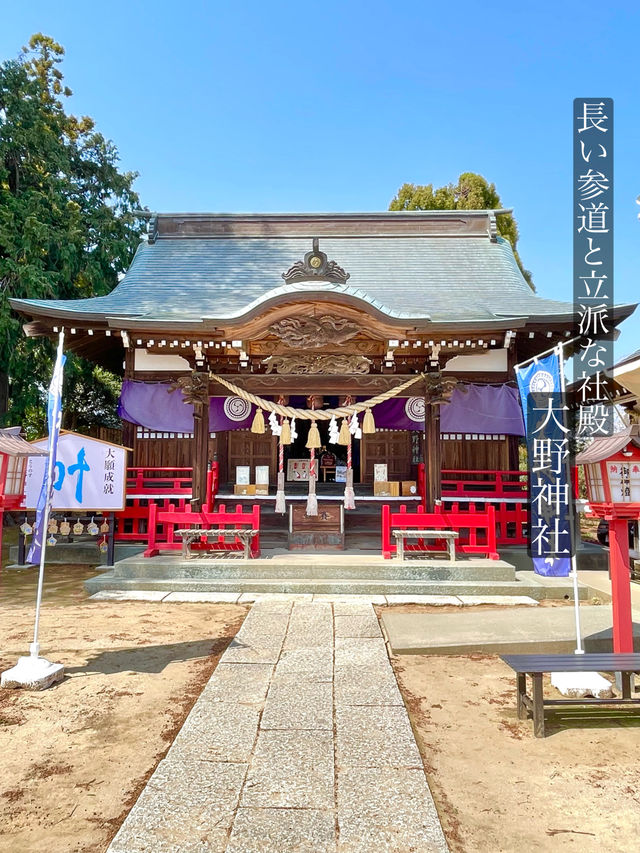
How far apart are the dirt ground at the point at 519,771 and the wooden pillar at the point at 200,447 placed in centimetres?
581

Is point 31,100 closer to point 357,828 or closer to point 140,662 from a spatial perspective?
point 140,662

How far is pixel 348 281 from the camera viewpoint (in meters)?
12.3

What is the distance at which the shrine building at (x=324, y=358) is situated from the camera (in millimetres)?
8727

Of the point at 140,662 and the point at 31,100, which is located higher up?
the point at 31,100

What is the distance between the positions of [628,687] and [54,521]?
8443mm

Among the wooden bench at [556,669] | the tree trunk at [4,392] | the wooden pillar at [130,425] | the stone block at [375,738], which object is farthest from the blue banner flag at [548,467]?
the tree trunk at [4,392]

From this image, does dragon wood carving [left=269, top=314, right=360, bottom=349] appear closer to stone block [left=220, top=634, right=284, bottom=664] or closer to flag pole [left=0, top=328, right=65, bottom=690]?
flag pole [left=0, top=328, right=65, bottom=690]

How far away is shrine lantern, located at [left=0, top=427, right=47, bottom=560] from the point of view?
14.6ft

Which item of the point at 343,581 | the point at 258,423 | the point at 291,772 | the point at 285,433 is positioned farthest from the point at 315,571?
the point at 291,772

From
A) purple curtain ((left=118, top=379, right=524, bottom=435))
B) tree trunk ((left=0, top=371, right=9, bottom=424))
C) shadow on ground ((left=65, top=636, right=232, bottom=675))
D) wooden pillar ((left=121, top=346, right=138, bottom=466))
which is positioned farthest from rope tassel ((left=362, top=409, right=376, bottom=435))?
tree trunk ((left=0, top=371, right=9, bottom=424))

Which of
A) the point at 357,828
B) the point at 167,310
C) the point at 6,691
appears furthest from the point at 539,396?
the point at 167,310

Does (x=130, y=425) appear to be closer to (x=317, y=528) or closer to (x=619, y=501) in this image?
(x=317, y=528)

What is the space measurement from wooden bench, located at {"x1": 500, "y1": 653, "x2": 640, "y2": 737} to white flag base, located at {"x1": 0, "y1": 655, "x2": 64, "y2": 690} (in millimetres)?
3580

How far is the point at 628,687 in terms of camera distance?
3.93 metres
